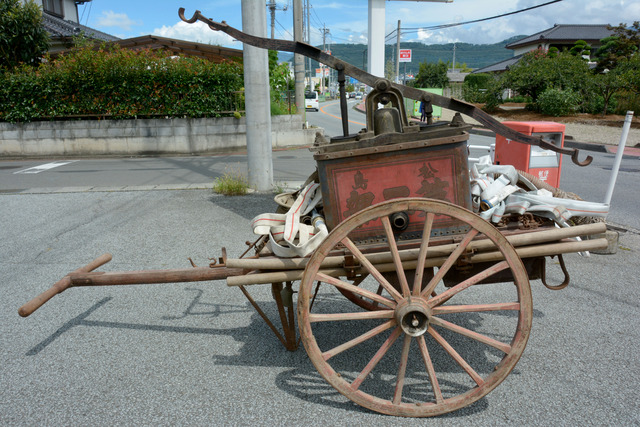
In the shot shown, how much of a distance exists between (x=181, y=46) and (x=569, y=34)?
136ft

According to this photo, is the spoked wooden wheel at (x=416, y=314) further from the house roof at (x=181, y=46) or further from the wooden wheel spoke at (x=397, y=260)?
the house roof at (x=181, y=46)

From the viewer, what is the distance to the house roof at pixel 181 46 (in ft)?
57.9

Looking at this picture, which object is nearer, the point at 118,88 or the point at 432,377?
the point at 432,377

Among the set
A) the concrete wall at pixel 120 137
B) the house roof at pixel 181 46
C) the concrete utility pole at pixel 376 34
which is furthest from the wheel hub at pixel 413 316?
the house roof at pixel 181 46

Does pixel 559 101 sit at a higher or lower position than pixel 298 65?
lower

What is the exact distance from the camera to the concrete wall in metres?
13.3

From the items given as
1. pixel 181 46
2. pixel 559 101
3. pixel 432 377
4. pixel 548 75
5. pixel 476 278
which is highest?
pixel 181 46

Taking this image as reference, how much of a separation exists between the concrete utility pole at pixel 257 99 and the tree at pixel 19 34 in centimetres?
1049

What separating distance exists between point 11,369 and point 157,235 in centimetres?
305

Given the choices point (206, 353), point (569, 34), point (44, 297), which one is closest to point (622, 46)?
point (569, 34)

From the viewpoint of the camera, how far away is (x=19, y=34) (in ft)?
47.3

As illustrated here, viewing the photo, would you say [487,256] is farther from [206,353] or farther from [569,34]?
[569,34]

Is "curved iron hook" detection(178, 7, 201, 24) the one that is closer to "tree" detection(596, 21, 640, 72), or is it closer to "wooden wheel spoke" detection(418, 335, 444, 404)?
"wooden wheel spoke" detection(418, 335, 444, 404)

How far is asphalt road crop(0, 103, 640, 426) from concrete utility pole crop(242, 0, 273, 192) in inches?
88.7
